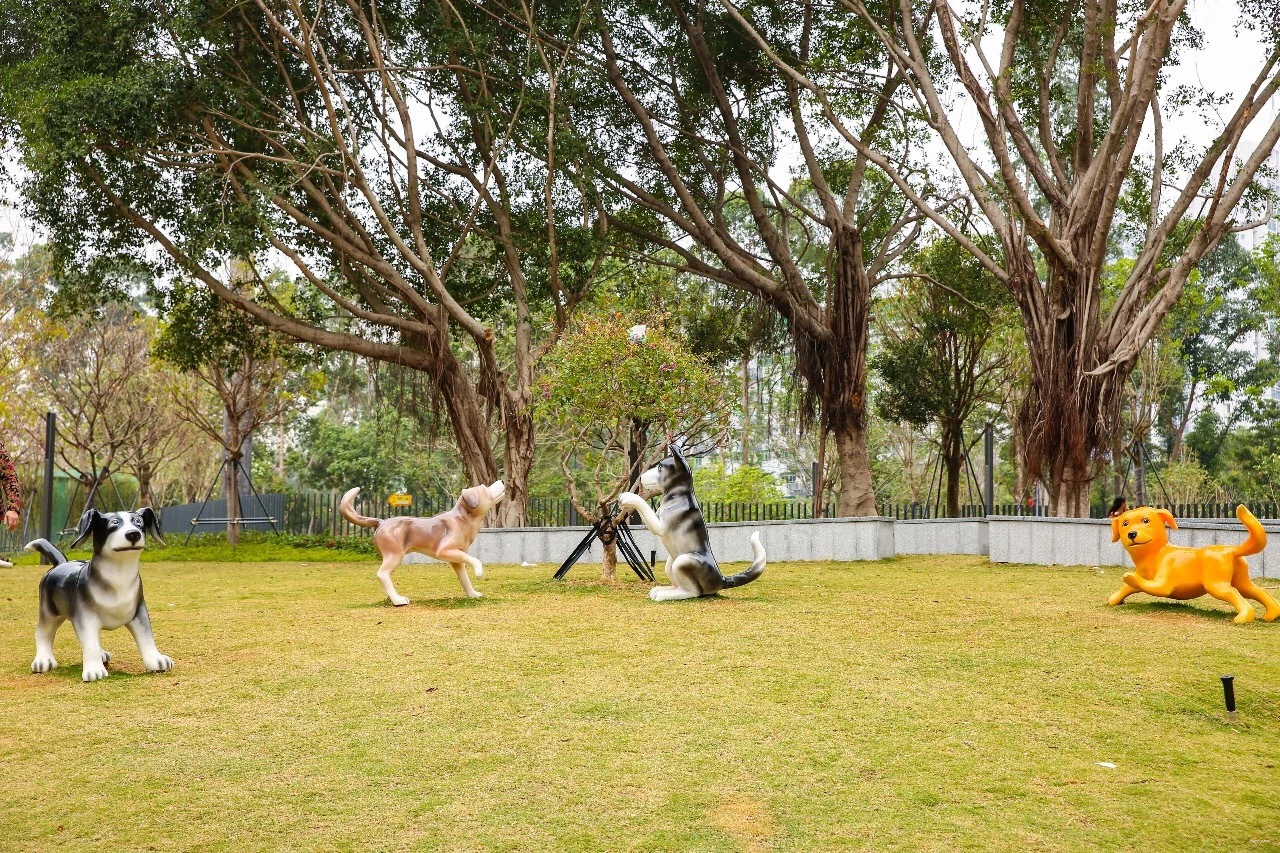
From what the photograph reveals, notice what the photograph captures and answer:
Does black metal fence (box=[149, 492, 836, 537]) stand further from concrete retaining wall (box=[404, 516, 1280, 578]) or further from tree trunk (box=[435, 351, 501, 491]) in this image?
tree trunk (box=[435, 351, 501, 491])

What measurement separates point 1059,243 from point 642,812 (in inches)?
502

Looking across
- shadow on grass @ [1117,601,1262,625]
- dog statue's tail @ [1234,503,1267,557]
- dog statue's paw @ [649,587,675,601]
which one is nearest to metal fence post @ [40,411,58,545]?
dog statue's paw @ [649,587,675,601]

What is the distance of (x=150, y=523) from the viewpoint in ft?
21.3

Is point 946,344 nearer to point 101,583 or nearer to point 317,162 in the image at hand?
point 317,162

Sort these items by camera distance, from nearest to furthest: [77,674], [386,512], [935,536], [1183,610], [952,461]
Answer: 1. [77,674]
2. [1183,610]
3. [935,536]
4. [386,512]
5. [952,461]

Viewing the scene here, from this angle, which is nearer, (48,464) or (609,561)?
(609,561)

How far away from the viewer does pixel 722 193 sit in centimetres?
2036

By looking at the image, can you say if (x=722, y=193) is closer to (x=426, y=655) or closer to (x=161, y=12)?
(x=161, y=12)

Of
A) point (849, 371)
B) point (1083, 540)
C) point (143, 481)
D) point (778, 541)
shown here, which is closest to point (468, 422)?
point (778, 541)

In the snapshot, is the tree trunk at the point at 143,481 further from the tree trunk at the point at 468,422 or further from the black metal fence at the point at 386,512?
the tree trunk at the point at 468,422

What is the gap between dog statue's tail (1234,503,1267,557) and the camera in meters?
7.73

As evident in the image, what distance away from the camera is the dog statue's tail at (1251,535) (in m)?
7.73

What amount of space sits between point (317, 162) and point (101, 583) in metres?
10.2

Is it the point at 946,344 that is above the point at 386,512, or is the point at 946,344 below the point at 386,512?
above
